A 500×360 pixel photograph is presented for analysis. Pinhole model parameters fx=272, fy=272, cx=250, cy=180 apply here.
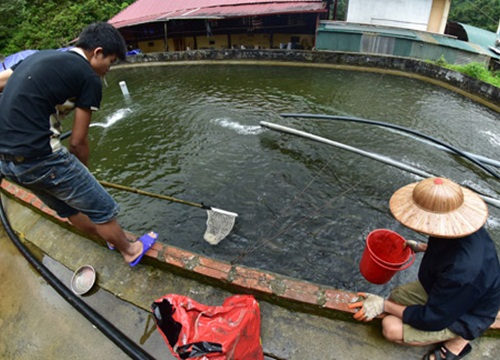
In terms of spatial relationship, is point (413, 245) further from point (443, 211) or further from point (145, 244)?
point (145, 244)

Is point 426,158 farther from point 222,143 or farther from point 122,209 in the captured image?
point 122,209

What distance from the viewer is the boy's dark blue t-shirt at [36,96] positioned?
214 centimetres

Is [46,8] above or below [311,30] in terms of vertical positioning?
above

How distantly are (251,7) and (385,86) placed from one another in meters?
11.2

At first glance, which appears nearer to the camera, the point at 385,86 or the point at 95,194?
the point at 95,194

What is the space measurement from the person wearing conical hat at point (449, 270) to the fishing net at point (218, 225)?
2.57 m

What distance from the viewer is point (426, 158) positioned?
262 inches

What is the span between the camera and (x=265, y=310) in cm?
283

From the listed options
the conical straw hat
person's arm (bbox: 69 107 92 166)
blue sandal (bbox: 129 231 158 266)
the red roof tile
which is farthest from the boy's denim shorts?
the red roof tile

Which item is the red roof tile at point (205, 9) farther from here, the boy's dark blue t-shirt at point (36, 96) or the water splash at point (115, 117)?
the boy's dark blue t-shirt at point (36, 96)

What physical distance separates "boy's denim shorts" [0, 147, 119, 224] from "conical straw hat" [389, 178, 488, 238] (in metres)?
2.71

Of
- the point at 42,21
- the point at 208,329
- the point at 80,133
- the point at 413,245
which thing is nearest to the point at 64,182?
the point at 80,133

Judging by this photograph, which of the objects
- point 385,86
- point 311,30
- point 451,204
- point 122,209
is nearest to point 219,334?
point 451,204

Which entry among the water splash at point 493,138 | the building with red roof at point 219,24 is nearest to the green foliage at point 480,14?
→ the building with red roof at point 219,24
